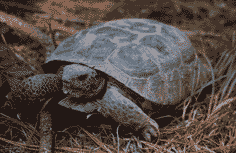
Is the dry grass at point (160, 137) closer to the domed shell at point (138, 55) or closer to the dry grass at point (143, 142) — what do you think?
the dry grass at point (143, 142)

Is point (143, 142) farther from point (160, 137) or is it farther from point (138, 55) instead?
point (138, 55)

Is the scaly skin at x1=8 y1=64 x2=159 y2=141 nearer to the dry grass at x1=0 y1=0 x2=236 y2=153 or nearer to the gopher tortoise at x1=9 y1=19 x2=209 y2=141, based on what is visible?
the gopher tortoise at x1=9 y1=19 x2=209 y2=141

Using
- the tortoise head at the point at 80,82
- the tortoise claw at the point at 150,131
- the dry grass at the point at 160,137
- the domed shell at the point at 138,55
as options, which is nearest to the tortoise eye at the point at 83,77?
the tortoise head at the point at 80,82

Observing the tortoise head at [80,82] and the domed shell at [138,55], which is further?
the domed shell at [138,55]

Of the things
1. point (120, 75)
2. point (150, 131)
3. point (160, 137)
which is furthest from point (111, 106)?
point (160, 137)

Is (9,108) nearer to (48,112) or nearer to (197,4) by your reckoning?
(48,112)

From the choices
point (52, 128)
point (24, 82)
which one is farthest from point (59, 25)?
point (52, 128)

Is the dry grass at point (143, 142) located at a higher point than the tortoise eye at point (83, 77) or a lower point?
lower
